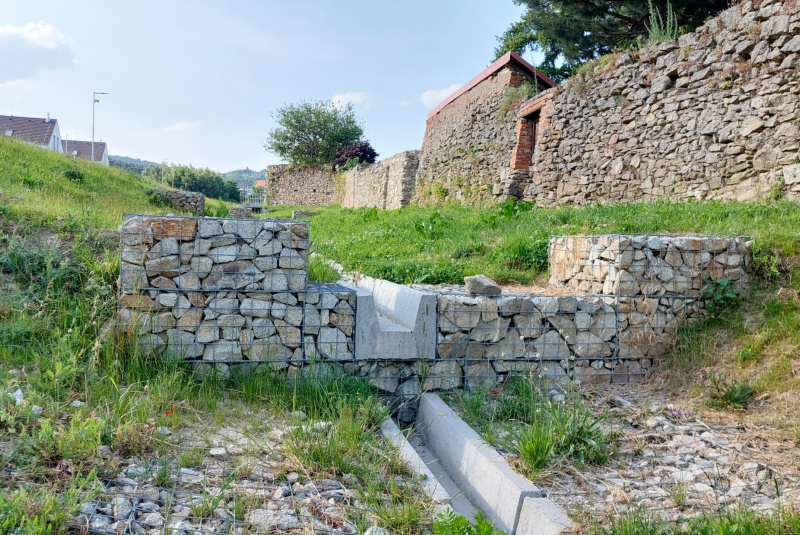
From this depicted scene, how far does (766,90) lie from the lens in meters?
6.94

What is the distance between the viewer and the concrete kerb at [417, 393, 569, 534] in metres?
2.78

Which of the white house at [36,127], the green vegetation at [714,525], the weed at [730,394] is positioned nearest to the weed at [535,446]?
the green vegetation at [714,525]

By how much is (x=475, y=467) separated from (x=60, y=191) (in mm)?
8294

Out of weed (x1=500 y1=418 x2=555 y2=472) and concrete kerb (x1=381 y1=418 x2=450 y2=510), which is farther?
weed (x1=500 y1=418 x2=555 y2=472)

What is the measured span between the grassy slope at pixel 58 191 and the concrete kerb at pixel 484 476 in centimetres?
404

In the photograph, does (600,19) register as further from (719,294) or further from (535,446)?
(535,446)

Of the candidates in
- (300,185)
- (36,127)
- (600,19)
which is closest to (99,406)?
(600,19)

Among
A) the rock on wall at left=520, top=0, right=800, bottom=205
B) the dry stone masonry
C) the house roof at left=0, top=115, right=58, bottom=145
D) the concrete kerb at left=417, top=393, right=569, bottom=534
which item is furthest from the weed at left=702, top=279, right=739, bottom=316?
the house roof at left=0, top=115, right=58, bottom=145

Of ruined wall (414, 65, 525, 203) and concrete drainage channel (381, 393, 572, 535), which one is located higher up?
ruined wall (414, 65, 525, 203)

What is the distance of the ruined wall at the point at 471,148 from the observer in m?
12.8

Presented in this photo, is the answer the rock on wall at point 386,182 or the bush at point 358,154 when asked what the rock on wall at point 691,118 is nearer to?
the rock on wall at point 386,182

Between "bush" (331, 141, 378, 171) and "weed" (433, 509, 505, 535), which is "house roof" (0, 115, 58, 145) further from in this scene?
"weed" (433, 509, 505, 535)

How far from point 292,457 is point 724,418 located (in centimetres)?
300

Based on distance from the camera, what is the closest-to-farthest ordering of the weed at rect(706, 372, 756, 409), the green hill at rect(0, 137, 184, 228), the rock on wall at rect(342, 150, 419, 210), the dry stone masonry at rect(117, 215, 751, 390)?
the weed at rect(706, 372, 756, 409)
the dry stone masonry at rect(117, 215, 751, 390)
the green hill at rect(0, 137, 184, 228)
the rock on wall at rect(342, 150, 419, 210)
